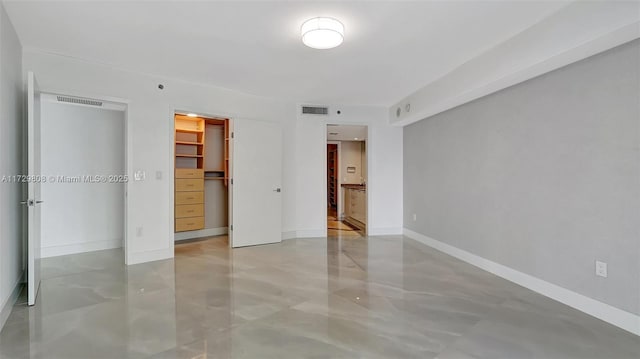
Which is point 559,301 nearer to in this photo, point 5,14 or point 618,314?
point 618,314

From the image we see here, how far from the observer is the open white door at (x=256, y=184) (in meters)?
5.11

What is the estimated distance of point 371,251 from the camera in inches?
191

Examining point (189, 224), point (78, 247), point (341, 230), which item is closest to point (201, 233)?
point (189, 224)

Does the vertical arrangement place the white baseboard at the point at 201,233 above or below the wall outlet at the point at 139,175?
below

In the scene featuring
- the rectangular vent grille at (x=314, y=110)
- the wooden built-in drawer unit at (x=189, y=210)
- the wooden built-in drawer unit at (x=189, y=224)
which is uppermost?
the rectangular vent grille at (x=314, y=110)

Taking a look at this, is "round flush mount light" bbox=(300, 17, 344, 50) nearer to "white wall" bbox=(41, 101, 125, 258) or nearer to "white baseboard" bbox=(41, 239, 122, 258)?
"white wall" bbox=(41, 101, 125, 258)

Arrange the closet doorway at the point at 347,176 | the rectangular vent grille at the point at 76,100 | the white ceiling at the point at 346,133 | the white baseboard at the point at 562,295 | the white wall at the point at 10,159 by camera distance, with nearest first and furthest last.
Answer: the white baseboard at the point at 562,295 → the white wall at the point at 10,159 → the rectangular vent grille at the point at 76,100 → the white ceiling at the point at 346,133 → the closet doorway at the point at 347,176

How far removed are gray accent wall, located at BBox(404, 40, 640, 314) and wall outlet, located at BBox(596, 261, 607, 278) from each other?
0.04 m

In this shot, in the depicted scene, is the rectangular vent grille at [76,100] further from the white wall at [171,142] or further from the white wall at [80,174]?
the white wall at [80,174]

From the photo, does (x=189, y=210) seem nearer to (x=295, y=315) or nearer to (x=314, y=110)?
(x=314, y=110)

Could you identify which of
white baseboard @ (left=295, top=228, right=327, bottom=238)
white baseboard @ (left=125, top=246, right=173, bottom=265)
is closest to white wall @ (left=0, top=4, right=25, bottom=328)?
white baseboard @ (left=125, top=246, right=173, bottom=265)

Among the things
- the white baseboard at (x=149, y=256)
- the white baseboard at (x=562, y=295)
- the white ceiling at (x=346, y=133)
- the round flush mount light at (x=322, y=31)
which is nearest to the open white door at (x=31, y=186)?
the white baseboard at (x=149, y=256)

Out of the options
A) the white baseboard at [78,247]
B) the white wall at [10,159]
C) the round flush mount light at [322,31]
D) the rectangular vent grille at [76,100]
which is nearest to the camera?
the white wall at [10,159]

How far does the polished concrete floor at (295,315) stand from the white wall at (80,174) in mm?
769
